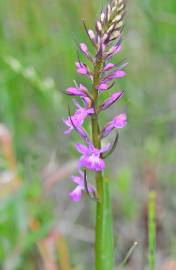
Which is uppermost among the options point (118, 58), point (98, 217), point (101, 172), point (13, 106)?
point (118, 58)

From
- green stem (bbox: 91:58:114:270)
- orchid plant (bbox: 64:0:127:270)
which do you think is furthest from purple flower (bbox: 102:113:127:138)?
green stem (bbox: 91:58:114:270)

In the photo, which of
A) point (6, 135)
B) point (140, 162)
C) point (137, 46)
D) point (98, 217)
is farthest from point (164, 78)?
point (98, 217)

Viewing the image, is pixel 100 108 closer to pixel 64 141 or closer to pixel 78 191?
pixel 78 191

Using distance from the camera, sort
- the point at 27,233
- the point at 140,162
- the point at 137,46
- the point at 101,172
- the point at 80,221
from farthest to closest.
Result: the point at 137,46, the point at 140,162, the point at 80,221, the point at 27,233, the point at 101,172

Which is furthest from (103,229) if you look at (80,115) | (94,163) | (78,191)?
(80,115)

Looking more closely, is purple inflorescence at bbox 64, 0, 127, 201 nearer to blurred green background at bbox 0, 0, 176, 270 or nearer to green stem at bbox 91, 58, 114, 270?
green stem at bbox 91, 58, 114, 270

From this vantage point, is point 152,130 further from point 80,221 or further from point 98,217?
point 98,217
